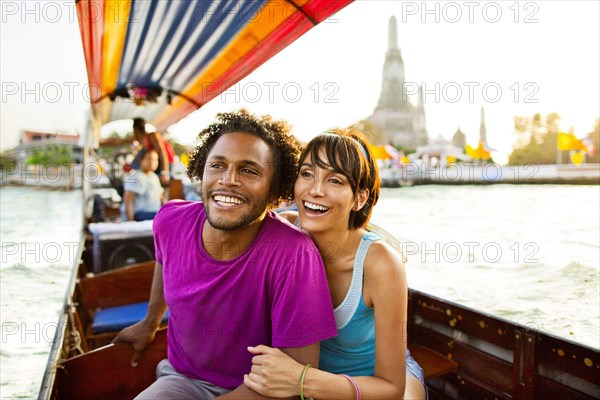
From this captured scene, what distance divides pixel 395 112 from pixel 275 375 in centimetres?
7935

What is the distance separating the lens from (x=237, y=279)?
5.32 ft

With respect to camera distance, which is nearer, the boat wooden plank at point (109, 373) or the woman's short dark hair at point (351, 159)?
the woman's short dark hair at point (351, 159)

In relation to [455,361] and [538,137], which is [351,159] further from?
[538,137]

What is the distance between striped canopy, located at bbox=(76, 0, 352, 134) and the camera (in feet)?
12.3

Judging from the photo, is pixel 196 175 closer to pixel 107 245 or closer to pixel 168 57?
pixel 107 245

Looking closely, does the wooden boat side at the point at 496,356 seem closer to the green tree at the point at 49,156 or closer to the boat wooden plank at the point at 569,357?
the boat wooden plank at the point at 569,357

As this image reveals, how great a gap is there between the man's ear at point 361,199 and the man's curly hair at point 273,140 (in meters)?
0.30

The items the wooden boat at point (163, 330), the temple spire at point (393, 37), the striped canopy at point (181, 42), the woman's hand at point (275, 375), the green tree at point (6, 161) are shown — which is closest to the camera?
the woman's hand at point (275, 375)

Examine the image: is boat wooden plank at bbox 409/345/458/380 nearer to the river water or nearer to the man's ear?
the river water

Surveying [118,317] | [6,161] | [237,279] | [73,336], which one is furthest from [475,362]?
[6,161]

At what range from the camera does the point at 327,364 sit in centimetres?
180

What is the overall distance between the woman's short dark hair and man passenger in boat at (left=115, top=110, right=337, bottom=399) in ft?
0.66

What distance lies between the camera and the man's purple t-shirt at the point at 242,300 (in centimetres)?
151

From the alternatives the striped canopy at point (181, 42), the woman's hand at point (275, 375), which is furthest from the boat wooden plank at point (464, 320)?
the striped canopy at point (181, 42)
